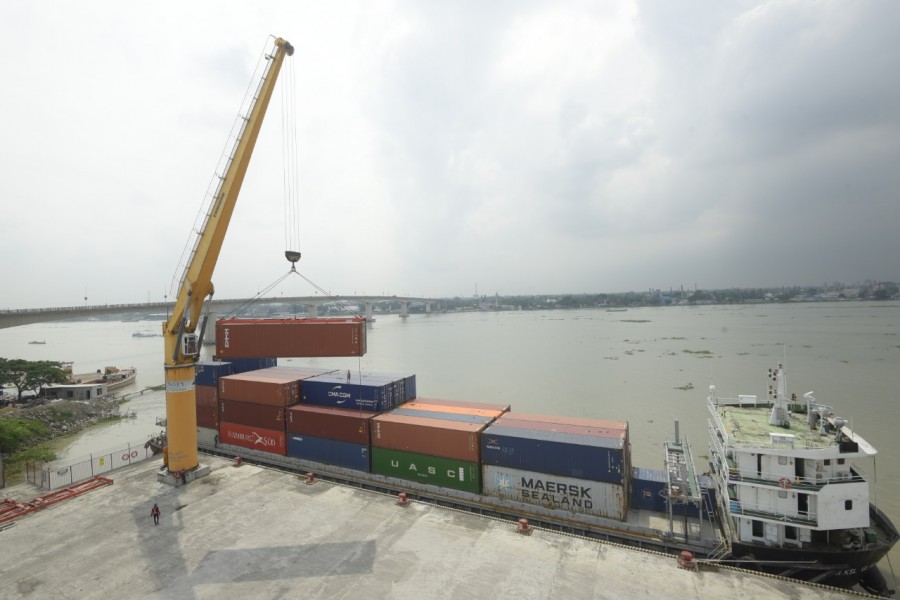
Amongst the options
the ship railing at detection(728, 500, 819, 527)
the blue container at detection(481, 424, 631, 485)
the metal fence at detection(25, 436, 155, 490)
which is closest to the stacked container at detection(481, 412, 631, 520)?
the blue container at detection(481, 424, 631, 485)

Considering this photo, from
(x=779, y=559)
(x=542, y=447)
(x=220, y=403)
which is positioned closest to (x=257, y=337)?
(x=220, y=403)

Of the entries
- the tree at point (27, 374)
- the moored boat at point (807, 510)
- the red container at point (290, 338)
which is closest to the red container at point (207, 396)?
the red container at point (290, 338)

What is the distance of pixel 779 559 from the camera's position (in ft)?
43.5

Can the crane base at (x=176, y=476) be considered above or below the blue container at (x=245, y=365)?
below

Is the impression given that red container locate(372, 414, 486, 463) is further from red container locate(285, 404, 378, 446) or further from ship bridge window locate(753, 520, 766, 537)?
ship bridge window locate(753, 520, 766, 537)

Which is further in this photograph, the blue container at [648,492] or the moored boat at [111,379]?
the moored boat at [111,379]

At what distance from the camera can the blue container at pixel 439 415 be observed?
19.4 metres

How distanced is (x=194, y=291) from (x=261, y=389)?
21.1 ft

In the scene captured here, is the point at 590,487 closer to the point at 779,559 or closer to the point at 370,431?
the point at 779,559

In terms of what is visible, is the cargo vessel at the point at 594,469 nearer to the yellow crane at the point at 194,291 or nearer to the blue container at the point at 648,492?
the blue container at the point at 648,492

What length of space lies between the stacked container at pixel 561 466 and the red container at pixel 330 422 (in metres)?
6.32

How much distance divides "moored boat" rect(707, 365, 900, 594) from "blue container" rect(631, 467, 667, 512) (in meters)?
2.14

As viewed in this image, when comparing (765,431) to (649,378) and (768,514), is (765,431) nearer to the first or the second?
(768,514)

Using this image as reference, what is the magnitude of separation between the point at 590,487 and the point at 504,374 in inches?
1348
